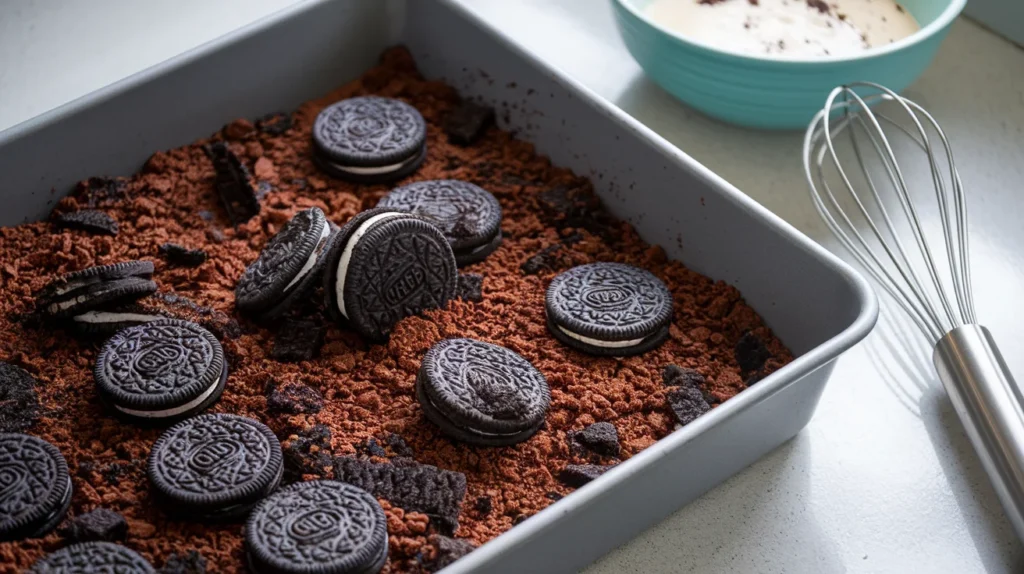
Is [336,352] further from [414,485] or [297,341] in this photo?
[414,485]

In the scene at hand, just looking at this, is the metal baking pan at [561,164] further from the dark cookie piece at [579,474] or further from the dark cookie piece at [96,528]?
the dark cookie piece at [96,528]

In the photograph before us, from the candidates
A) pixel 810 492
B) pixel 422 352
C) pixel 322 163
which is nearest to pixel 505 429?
pixel 422 352

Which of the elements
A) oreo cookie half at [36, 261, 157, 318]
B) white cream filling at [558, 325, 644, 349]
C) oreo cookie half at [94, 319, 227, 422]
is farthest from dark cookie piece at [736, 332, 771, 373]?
oreo cookie half at [36, 261, 157, 318]

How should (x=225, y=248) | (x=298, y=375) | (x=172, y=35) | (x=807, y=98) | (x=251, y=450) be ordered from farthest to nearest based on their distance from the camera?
1. (x=172, y=35)
2. (x=807, y=98)
3. (x=225, y=248)
4. (x=298, y=375)
5. (x=251, y=450)

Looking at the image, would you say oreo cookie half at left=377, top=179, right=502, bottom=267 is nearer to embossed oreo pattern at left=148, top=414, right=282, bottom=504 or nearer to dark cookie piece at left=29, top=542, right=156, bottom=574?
embossed oreo pattern at left=148, top=414, right=282, bottom=504

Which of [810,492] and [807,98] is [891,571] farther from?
[807,98]

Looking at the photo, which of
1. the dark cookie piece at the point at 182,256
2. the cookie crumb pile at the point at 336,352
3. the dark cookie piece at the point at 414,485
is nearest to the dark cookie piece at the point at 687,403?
the cookie crumb pile at the point at 336,352

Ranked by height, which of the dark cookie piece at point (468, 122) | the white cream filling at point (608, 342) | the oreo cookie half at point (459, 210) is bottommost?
the white cream filling at point (608, 342)
